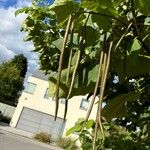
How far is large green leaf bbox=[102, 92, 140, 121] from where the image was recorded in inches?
76.4

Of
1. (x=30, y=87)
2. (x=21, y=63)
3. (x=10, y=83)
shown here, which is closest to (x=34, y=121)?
(x=30, y=87)

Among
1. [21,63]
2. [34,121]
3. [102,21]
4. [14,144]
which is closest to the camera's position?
[102,21]

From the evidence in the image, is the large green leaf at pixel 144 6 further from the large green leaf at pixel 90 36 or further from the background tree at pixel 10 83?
the background tree at pixel 10 83

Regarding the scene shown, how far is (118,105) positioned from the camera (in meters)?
1.96

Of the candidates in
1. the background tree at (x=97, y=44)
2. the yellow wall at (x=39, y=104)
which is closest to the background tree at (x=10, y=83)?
the yellow wall at (x=39, y=104)

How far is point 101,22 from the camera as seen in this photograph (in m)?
1.45

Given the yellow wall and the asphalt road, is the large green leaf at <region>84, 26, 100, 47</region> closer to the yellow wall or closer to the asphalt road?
the asphalt road

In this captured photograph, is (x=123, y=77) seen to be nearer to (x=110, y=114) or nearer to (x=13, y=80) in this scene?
(x=110, y=114)

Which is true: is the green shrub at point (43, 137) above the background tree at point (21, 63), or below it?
below

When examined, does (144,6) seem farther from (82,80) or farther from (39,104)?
(39,104)

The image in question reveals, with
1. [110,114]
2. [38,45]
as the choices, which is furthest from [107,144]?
[38,45]

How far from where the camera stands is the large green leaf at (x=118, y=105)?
6.37 ft

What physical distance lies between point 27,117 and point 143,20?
46613mm

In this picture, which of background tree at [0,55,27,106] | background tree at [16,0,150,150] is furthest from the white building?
background tree at [16,0,150,150]
